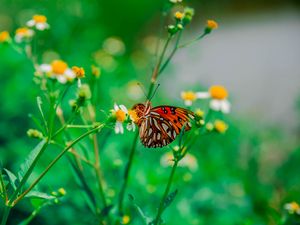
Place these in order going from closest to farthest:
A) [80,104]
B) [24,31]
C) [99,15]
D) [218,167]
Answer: [80,104] → [24,31] → [218,167] → [99,15]

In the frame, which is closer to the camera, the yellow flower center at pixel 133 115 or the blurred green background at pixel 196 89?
the yellow flower center at pixel 133 115

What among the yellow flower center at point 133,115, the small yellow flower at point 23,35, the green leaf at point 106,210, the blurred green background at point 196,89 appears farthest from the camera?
the blurred green background at point 196,89

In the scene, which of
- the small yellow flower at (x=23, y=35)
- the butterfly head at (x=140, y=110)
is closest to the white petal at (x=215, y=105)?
the butterfly head at (x=140, y=110)

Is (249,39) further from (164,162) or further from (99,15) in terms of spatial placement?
(164,162)

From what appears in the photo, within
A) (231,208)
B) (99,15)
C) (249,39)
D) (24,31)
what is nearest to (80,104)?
(24,31)

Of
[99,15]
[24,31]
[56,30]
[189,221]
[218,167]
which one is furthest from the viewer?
[99,15]

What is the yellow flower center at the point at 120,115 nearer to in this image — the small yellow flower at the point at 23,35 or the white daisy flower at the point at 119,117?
the white daisy flower at the point at 119,117

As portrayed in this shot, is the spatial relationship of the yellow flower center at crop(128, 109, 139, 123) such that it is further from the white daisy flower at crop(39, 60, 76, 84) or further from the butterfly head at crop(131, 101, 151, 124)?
the white daisy flower at crop(39, 60, 76, 84)
